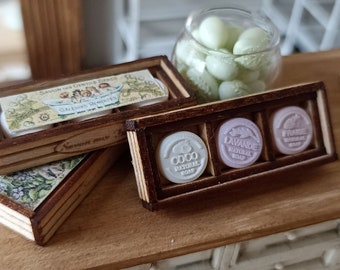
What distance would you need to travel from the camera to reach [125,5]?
1924 mm

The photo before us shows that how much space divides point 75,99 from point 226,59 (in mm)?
221

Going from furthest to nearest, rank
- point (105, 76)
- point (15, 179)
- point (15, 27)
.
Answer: point (15, 27), point (105, 76), point (15, 179)

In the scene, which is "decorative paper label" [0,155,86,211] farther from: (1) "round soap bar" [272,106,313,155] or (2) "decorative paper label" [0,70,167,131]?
(1) "round soap bar" [272,106,313,155]

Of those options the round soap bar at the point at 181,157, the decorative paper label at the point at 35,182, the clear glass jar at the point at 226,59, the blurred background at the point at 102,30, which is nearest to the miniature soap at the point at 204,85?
the clear glass jar at the point at 226,59

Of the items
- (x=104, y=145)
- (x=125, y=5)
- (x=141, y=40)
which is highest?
(x=104, y=145)

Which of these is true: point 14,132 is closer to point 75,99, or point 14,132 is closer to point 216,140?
point 75,99

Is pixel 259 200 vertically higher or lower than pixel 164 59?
lower

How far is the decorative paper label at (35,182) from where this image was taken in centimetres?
60

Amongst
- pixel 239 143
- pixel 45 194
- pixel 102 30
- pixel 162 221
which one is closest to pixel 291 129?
pixel 239 143

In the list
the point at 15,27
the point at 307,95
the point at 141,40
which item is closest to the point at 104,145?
the point at 307,95

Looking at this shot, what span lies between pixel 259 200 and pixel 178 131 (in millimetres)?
156

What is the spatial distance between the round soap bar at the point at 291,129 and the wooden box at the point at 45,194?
0.80 ft

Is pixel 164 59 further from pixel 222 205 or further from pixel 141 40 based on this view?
pixel 141 40

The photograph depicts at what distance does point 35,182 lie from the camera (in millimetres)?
615
